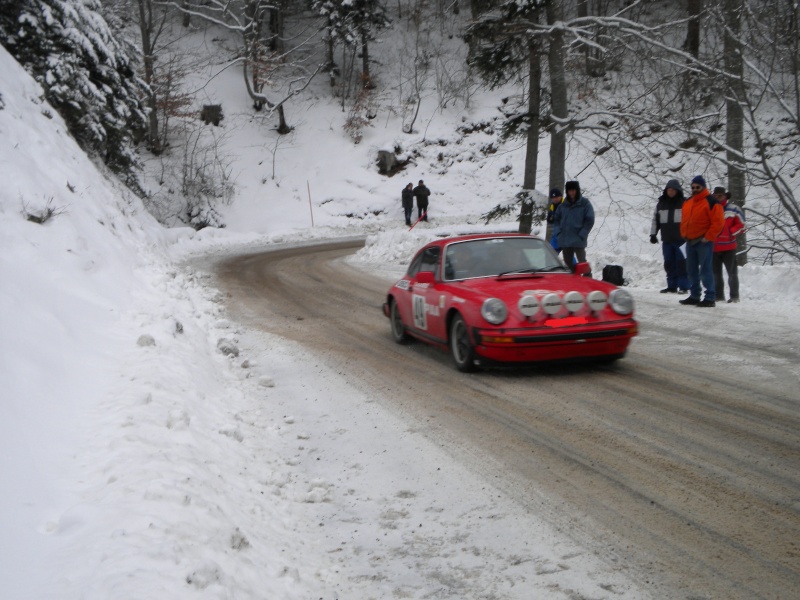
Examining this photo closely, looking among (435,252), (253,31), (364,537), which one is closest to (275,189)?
(253,31)

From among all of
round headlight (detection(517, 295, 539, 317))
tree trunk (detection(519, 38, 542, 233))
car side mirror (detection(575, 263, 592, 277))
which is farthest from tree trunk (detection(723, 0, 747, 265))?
tree trunk (detection(519, 38, 542, 233))

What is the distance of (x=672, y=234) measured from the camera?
41.6ft

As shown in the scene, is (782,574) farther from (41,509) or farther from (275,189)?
(275,189)

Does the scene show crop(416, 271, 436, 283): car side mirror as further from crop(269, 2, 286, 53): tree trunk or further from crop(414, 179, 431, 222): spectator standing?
crop(269, 2, 286, 53): tree trunk

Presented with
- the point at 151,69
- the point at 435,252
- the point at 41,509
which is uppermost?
the point at 151,69

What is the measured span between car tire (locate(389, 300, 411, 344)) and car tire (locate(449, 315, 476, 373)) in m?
1.55

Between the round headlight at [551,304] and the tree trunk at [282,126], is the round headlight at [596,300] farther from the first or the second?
the tree trunk at [282,126]

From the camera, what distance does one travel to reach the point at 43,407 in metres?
4.54

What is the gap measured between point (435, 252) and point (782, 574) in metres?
6.15

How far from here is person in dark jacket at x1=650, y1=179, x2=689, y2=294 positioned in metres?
12.7

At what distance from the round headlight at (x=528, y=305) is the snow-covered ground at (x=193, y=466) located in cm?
170

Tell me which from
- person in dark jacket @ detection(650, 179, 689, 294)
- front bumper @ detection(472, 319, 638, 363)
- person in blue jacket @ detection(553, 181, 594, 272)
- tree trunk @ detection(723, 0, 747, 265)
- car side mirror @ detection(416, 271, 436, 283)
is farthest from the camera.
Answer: person in dark jacket @ detection(650, 179, 689, 294)

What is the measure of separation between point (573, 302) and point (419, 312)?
2136 millimetres

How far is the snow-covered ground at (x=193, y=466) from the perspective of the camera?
3.21 meters
